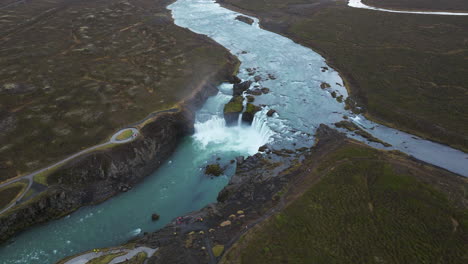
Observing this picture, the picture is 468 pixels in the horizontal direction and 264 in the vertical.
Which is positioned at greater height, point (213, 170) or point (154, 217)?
point (213, 170)

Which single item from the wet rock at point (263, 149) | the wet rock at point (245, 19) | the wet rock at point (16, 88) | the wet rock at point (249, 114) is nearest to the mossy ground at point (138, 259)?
the wet rock at point (263, 149)

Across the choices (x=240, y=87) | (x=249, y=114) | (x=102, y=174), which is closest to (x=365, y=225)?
(x=249, y=114)

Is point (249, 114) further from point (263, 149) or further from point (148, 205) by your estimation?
point (148, 205)

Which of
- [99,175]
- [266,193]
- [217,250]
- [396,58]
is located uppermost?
[396,58]

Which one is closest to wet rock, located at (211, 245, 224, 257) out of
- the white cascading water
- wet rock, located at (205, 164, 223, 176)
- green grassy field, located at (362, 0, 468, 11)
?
wet rock, located at (205, 164, 223, 176)

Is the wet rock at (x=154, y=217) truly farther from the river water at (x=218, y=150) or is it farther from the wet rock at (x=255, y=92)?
the wet rock at (x=255, y=92)

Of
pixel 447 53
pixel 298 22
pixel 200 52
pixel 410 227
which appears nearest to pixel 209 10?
pixel 298 22

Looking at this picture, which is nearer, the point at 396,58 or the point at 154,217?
the point at 154,217

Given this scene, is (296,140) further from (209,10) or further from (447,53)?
(209,10)
